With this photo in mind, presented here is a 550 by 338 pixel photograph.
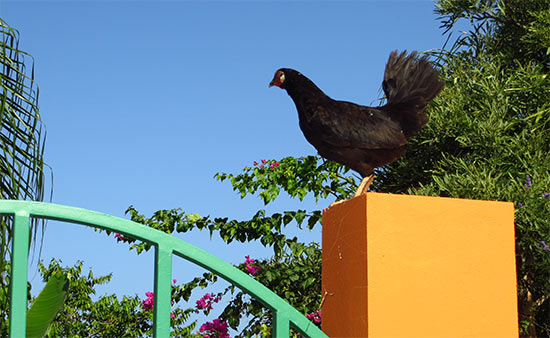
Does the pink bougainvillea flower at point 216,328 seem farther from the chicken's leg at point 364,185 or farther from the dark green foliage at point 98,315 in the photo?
the chicken's leg at point 364,185

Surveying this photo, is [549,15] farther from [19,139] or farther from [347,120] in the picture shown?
[19,139]

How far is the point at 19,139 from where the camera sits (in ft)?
16.3

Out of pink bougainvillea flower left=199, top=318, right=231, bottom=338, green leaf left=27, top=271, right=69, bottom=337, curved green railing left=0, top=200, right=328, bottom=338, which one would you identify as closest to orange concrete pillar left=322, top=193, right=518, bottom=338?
curved green railing left=0, top=200, right=328, bottom=338

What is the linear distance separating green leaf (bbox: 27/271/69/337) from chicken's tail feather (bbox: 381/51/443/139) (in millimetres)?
2441

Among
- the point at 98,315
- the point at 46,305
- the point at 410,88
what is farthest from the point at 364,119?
the point at 98,315

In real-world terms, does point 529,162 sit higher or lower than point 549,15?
lower

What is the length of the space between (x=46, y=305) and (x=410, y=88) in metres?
2.81

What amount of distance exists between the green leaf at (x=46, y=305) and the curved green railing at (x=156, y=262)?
2213 mm

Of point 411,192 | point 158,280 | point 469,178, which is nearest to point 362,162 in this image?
point 158,280

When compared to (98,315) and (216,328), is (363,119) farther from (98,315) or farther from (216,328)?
(98,315)

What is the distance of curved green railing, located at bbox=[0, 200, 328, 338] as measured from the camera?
1.77 m

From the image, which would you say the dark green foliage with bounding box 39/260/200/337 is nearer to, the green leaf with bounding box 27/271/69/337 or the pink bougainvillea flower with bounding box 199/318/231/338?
the pink bougainvillea flower with bounding box 199/318/231/338

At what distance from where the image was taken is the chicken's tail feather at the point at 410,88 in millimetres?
3512

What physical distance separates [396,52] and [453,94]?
2.22 meters
